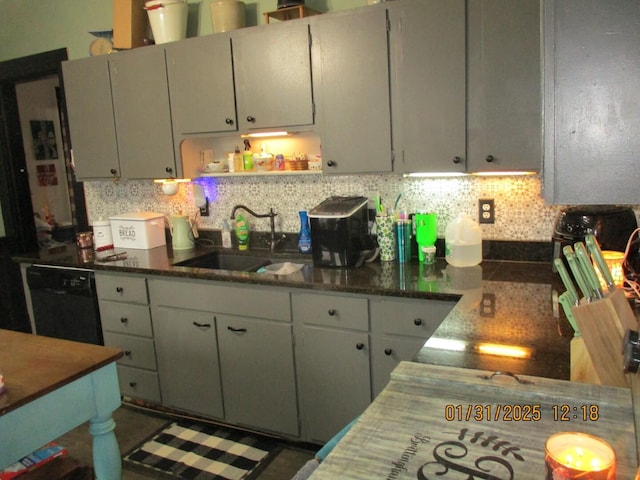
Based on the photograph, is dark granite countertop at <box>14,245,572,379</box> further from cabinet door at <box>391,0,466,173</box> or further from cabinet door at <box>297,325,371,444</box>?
cabinet door at <box>391,0,466,173</box>

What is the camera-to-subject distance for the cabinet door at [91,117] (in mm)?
3439

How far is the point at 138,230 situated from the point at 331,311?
166 centimetres

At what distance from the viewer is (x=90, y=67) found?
346 centimetres

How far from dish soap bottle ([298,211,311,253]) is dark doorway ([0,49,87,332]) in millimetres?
1930

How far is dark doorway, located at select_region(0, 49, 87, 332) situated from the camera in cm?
421

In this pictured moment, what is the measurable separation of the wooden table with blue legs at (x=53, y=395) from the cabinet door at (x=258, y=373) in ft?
2.95

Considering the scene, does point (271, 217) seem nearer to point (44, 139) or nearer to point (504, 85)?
point (504, 85)

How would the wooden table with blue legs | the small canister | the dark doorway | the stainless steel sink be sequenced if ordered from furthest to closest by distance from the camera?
the dark doorway → the small canister → the stainless steel sink → the wooden table with blue legs

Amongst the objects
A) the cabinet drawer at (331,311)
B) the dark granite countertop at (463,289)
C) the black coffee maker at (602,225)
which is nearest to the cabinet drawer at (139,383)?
the dark granite countertop at (463,289)

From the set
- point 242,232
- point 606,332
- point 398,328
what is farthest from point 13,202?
point 606,332

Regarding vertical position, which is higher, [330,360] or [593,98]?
[593,98]

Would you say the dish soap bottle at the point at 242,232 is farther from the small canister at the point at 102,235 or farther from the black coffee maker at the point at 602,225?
the black coffee maker at the point at 602,225

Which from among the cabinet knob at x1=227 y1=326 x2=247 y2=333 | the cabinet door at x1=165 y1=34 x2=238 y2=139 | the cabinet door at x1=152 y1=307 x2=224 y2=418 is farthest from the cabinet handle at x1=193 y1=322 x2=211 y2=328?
the cabinet door at x1=165 y1=34 x2=238 y2=139

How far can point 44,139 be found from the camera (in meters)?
5.40
